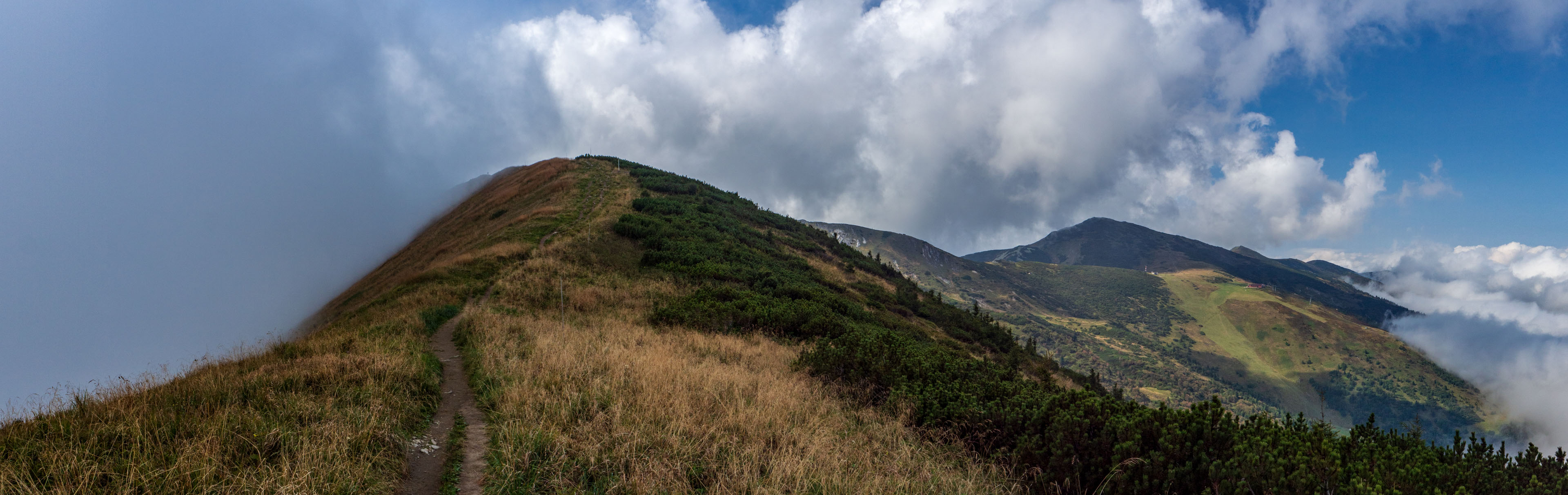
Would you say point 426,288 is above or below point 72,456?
above

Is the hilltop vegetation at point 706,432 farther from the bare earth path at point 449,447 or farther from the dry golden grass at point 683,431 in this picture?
the bare earth path at point 449,447

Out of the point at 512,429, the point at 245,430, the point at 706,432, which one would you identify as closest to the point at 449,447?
the point at 512,429

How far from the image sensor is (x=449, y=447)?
19.7 ft

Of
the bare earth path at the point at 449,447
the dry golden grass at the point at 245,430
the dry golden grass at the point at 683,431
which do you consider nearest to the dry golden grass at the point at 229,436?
the dry golden grass at the point at 245,430

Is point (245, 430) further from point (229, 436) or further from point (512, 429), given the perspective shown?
point (512, 429)

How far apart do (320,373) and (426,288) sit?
586 inches

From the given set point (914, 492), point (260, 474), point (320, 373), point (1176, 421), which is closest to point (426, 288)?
point (320, 373)

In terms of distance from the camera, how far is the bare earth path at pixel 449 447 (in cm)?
508

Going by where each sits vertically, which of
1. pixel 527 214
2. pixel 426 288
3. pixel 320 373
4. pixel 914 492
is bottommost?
pixel 914 492

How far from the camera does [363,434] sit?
17.0ft

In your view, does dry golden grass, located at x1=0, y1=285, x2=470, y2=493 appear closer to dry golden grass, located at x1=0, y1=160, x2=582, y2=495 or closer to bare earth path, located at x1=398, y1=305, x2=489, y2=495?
dry golden grass, located at x1=0, y1=160, x2=582, y2=495

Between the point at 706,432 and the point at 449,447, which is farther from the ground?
the point at 706,432

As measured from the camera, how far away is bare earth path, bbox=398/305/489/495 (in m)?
5.08

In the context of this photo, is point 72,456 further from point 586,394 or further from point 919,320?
point 919,320
